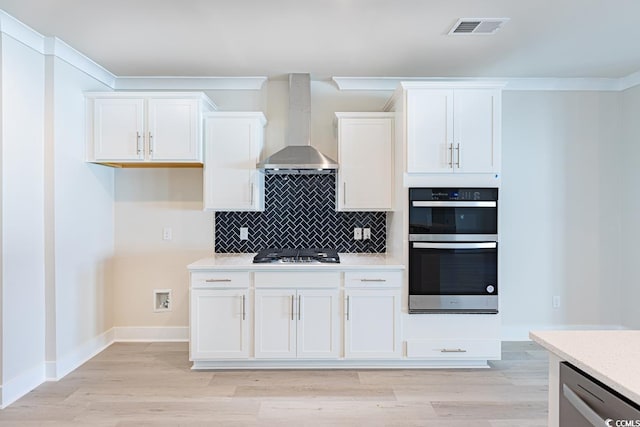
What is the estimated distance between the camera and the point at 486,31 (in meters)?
2.92

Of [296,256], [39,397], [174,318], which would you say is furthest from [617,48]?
[39,397]

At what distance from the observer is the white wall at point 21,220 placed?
2720 mm

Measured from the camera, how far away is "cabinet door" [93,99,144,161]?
11.5ft

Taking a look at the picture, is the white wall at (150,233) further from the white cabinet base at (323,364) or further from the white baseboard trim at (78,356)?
the white cabinet base at (323,364)

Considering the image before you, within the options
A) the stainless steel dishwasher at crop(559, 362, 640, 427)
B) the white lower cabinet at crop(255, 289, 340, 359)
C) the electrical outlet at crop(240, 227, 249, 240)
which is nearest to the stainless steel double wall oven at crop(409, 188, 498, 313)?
the white lower cabinet at crop(255, 289, 340, 359)

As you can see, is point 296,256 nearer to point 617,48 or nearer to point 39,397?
point 39,397

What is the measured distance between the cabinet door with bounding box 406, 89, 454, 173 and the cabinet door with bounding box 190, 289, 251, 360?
70.2 inches

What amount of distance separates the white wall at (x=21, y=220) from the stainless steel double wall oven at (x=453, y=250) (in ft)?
9.44

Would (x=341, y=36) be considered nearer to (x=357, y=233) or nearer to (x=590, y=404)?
(x=357, y=233)

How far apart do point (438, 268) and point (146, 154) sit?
2689 mm

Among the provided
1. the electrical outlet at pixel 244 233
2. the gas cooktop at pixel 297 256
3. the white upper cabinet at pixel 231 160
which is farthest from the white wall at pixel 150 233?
the gas cooktop at pixel 297 256

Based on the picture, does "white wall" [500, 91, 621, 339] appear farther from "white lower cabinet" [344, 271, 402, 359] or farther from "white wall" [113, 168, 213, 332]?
"white wall" [113, 168, 213, 332]

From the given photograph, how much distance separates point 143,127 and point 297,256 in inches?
69.7

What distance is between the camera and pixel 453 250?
10.7 ft
